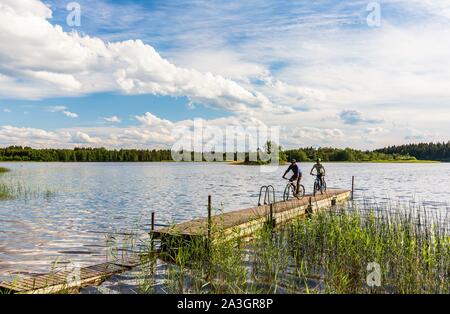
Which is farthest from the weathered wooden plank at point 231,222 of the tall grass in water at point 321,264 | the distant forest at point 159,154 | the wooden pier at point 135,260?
the distant forest at point 159,154

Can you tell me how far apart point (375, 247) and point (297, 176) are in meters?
12.2

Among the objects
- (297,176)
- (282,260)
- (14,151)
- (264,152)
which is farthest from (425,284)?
(14,151)

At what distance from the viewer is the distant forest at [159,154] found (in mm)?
150000

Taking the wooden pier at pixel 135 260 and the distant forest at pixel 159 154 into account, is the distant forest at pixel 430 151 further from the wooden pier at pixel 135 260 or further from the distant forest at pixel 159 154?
the wooden pier at pixel 135 260

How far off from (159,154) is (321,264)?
163309 mm

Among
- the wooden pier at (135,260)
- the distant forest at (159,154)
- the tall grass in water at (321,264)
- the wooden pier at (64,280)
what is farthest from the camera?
the distant forest at (159,154)

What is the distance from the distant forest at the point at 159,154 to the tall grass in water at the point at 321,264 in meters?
133

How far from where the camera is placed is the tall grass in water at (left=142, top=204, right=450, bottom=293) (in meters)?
9.65

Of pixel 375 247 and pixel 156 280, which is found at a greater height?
pixel 375 247

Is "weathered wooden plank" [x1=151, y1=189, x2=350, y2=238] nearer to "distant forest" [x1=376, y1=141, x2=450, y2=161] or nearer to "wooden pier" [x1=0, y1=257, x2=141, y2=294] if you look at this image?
"wooden pier" [x1=0, y1=257, x2=141, y2=294]

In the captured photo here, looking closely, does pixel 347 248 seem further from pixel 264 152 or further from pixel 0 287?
pixel 264 152

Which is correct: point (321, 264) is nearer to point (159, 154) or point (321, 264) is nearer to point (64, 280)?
point (64, 280)

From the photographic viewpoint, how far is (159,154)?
172500 millimetres
